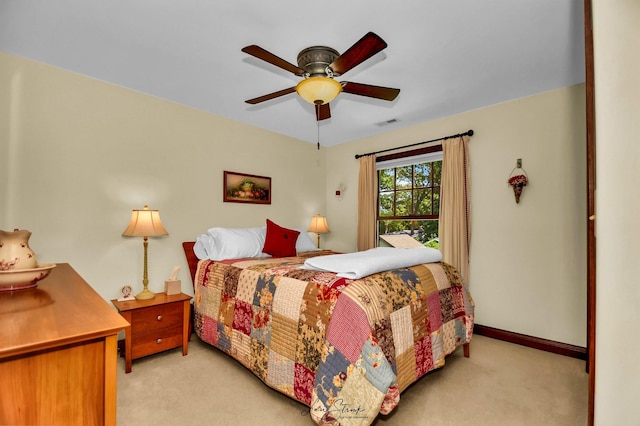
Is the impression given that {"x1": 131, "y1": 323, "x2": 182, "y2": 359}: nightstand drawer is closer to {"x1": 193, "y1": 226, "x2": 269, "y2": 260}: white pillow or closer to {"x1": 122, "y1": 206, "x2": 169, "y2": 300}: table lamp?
{"x1": 122, "y1": 206, "x2": 169, "y2": 300}: table lamp

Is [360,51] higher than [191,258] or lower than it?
higher

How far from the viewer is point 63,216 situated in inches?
101

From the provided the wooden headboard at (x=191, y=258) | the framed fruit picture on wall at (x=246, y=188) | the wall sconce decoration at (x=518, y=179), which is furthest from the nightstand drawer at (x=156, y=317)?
the wall sconce decoration at (x=518, y=179)

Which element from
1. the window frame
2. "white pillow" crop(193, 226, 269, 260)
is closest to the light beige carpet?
"white pillow" crop(193, 226, 269, 260)

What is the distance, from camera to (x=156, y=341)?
254cm

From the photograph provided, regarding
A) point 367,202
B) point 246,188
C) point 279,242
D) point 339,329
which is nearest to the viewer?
point 339,329

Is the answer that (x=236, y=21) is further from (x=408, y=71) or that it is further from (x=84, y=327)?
(x=84, y=327)

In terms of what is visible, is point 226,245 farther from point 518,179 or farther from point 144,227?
point 518,179

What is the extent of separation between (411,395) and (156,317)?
6.93 feet

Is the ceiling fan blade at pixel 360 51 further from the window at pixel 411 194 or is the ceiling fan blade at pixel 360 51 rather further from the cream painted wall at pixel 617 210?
the window at pixel 411 194

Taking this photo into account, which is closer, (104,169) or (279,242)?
(104,169)

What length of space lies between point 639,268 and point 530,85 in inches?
108

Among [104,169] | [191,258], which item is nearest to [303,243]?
[191,258]

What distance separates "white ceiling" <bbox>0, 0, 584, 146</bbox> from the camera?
6.11ft
